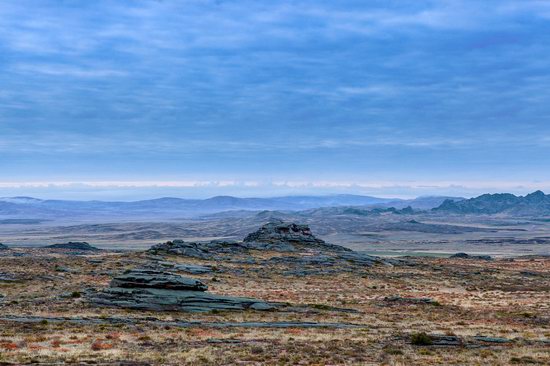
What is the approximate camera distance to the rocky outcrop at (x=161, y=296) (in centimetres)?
4069

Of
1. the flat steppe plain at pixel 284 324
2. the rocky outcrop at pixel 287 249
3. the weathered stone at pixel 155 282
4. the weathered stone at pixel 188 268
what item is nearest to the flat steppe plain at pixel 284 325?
the flat steppe plain at pixel 284 324

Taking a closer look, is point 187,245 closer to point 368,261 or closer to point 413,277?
point 368,261

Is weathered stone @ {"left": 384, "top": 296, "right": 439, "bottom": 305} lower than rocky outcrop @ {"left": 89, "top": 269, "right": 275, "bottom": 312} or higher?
lower

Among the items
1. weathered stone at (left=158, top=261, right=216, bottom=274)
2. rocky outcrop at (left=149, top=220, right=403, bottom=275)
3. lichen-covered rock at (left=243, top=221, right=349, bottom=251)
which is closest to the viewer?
weathered stone at (left=158, top=261, right=216, bottom=274)

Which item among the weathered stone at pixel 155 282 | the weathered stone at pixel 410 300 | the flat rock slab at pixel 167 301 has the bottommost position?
the weathered stone at pixel 410 300

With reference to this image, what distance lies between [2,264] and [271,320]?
4531 cm

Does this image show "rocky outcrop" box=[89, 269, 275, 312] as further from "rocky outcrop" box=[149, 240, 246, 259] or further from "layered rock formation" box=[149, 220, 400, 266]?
"layered rock formation" box=[149, 220, 400, 266]

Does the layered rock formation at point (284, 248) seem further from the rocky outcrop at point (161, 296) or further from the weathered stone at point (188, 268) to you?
the rocky outcrop at point (161, 296)

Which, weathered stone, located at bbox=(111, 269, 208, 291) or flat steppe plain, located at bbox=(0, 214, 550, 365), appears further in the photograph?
weathered stone, located at bbox=(111, 269, 208, 291)

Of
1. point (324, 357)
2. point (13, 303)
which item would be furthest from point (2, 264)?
point (324, 357)

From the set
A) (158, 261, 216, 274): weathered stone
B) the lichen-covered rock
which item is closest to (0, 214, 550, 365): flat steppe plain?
(158, 261, 216, 274): weathered stone

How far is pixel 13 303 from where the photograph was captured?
134 ft

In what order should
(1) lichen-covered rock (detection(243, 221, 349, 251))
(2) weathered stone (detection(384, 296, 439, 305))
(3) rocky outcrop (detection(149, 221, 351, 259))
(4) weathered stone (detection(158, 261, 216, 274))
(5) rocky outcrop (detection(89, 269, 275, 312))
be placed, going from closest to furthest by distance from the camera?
(5) rocky outcrop (detection(89, 269, 275, 312))
(2) weathered stone (detection(384, 296, 439, 305))
(4) weathered stone (detection(158, 261, 216, 274))
(3) rocky outcrop (detection(149, 221, 351, 259))
(1) lichen-covered rock (detection(243, 221, 349, 251))

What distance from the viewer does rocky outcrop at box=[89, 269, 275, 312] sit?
40688 mm
